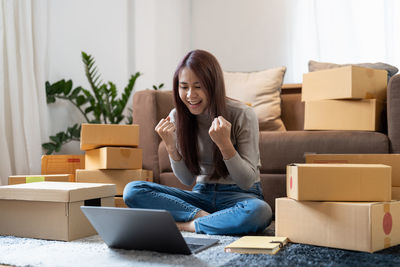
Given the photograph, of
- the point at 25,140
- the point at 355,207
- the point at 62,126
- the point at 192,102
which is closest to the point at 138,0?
the point at 62,126

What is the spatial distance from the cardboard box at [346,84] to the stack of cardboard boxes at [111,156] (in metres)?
0.92

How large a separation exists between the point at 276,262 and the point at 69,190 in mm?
759

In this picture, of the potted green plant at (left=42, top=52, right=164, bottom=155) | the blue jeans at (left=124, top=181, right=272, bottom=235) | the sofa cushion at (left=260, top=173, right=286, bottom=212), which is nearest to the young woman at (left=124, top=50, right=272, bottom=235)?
the blue jeans at (left=124, top=181, right=272, bottom=235)

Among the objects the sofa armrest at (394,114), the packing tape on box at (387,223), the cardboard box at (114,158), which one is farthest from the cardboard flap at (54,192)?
the sofa armrest at (394,114)

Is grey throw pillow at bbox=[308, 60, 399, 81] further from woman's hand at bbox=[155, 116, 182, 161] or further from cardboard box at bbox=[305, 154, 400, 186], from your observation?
woman's hand at bbox=[155, 116, 182, 161]

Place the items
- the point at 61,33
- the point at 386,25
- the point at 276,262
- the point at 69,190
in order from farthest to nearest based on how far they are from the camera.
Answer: the point at 386,25, the point at 61,33, the point at 69,190, the point at 276,262

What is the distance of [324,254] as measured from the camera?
4.33ft

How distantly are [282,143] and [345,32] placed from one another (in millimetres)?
1768

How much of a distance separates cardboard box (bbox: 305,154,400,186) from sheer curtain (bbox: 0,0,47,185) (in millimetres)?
1736

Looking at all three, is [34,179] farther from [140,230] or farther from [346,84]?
[346,84]

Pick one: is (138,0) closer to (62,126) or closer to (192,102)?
(62,126)

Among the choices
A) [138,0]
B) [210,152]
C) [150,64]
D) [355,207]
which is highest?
[138,0]

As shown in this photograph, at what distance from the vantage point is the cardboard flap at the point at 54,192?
159cm

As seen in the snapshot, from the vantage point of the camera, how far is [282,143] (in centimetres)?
220
